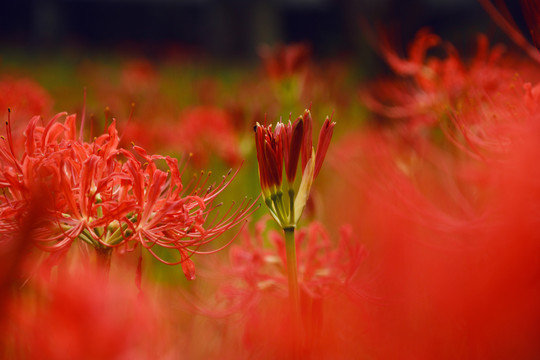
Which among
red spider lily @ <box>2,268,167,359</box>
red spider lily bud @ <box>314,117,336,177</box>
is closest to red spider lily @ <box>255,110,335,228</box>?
red spider lily bud @ <box>314,117,336,177</box>

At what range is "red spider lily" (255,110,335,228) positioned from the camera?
1.42 ft

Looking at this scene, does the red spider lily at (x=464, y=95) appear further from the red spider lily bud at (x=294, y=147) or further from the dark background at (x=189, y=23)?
the dark background at (x=189, y=23)

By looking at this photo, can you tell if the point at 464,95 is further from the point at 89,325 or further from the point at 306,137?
the point at 89,325

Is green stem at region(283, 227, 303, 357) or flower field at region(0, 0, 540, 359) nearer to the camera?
flower field at region(0, 0, 540, 359)

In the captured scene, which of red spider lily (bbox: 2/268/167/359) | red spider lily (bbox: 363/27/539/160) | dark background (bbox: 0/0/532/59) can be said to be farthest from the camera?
dark background (bbox: 0/0/532/59)

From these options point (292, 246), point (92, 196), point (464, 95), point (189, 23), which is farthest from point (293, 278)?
point (189, 23)

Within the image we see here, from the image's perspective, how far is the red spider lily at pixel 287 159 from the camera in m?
0.43

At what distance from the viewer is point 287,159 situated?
441mm

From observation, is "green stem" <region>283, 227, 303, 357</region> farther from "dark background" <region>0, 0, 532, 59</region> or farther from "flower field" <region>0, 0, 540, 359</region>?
"dark background" <region>0, 0, 532, 59</region>

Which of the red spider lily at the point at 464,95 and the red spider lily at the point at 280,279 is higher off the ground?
the red spider lily at the point at 464,95

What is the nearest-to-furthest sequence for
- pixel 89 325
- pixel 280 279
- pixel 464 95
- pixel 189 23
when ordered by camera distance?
pixel 89 325 → pixel 280 279 → pixel 464 95 → pixel 189 23

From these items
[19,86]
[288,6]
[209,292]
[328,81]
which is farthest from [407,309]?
[288,6]

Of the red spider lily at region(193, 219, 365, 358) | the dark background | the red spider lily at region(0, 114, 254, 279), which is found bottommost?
the red spider lily at region(193, 219, 365, 358)

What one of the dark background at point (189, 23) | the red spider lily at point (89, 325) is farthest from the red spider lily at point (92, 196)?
the dark background at point (189, 23)
